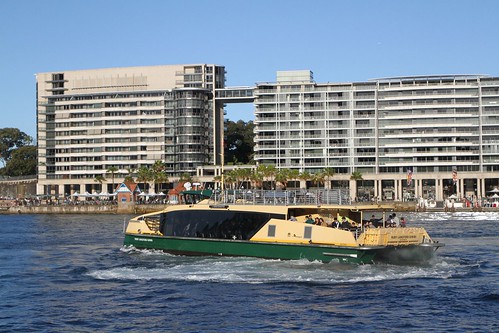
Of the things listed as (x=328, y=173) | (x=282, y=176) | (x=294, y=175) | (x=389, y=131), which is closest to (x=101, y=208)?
(x=282, y=176)

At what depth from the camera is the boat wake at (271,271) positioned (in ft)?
113

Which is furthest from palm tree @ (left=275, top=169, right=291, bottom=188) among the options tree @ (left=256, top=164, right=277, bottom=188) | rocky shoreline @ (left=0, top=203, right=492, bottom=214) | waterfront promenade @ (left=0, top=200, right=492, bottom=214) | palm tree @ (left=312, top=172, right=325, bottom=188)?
rocky shoreline @ (left=0, top=203, right=492, bottom=214)

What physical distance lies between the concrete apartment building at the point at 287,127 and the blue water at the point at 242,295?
4176 inches

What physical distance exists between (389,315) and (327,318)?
7.42 ft

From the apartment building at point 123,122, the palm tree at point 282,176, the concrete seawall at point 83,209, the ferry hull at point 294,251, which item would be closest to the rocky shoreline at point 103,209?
the concrete seawall at point 83,209

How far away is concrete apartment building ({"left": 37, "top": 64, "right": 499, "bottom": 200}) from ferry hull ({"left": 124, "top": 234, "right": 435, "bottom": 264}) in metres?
102

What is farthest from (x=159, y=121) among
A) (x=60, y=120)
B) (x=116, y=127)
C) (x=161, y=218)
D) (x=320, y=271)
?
(x=320, y=271)

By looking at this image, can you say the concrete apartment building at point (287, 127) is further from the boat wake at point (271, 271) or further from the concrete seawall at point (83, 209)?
the boat wake at point (271, 271)

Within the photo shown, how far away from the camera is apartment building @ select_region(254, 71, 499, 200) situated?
15025cm

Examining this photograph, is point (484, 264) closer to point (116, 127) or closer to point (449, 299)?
point (449, 299)

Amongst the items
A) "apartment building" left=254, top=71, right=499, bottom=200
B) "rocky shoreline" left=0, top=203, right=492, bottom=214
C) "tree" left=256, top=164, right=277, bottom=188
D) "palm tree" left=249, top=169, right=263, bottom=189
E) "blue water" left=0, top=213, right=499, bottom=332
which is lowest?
"blue water" left=0, top=213, right=499, bottom=332

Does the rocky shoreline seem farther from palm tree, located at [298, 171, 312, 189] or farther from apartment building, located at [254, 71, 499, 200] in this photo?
palm tree, located at [298, 171, 312, 189]

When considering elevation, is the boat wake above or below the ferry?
below

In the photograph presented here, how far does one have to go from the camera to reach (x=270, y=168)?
149 meters
